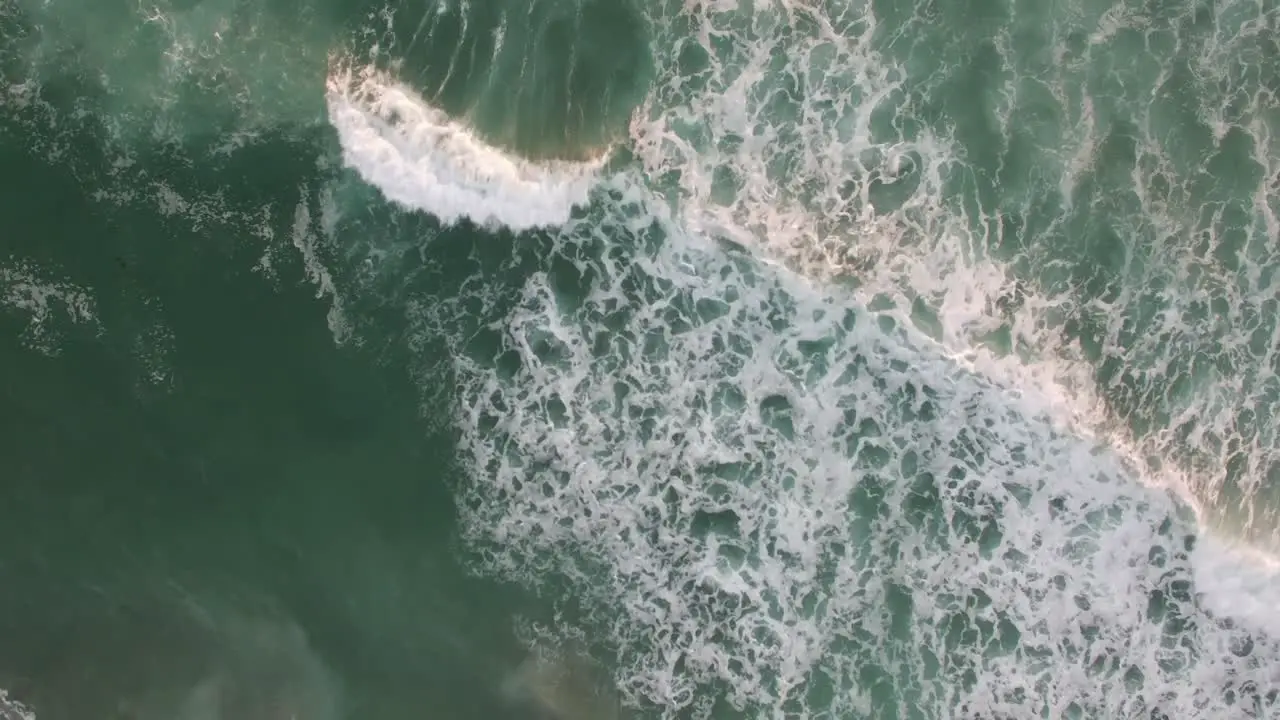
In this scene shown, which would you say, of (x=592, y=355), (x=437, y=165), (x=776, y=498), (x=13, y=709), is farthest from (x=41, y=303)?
(x=776, y=498)

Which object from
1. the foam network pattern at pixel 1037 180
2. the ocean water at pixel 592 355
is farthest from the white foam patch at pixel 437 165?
the foam network pattern at pixel 1037 180

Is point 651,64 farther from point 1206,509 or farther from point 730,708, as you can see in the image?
point 1206,509

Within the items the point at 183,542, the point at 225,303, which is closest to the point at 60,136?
the point at 225,303

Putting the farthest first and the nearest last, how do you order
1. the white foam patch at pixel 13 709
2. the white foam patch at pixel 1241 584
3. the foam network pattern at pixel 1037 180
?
the white foam patch at pixel 1241 584 → the foam network pattern at pixel 1037 180 → the white foam patch at pixel 13 709

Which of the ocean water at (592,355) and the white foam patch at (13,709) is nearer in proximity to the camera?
the white foam patch at (13,709)

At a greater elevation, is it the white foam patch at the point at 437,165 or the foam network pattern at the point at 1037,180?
the foam network pattern at the point at 1037,180

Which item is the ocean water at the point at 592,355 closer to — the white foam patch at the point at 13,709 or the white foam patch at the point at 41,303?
the white foam patch at the point at 41,303

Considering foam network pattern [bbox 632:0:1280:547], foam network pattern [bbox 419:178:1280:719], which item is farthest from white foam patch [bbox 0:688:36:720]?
foam network pattern [bbox 632:0:1280:547]
